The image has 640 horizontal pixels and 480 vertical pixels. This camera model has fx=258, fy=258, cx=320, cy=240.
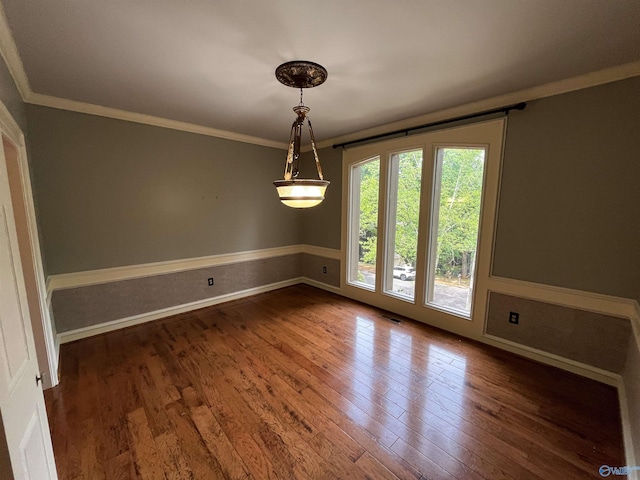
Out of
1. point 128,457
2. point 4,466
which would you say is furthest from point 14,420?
point 128,457

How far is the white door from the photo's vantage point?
0.83 m

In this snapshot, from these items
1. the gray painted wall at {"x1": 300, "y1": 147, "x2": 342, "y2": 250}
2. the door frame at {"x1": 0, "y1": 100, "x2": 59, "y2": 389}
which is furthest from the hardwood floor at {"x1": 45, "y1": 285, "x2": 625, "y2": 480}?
the gray painted wall at {"x1": 300, "y1": 147, "x2": 342, "y2": 250}

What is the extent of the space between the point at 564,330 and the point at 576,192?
1.25 meters

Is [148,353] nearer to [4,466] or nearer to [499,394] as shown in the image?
[4,466]

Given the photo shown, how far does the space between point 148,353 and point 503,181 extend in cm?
401

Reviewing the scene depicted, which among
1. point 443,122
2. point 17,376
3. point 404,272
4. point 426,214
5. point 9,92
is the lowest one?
point 404,272

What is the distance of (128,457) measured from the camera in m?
1.56

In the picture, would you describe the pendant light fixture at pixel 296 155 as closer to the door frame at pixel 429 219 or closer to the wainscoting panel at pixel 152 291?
the door frame at pixel 429 219

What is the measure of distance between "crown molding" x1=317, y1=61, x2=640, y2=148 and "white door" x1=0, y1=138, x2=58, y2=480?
343 centimetres

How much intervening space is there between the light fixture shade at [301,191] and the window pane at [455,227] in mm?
1925

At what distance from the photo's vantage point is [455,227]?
3051 millimetres

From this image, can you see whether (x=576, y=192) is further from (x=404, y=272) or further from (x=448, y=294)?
(x=404, y=272)

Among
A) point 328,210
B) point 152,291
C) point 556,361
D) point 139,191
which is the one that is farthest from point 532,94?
point 152,291

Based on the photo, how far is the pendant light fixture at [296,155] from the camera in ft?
5.89
